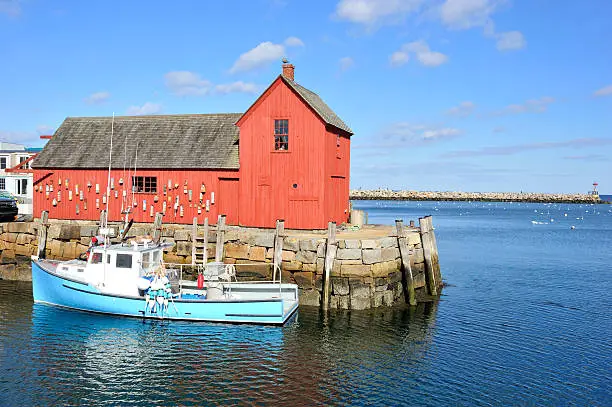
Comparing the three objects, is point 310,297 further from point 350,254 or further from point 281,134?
point 281,134

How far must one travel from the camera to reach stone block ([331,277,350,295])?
75.7 ft

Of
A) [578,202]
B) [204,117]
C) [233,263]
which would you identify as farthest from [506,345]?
[578,202]

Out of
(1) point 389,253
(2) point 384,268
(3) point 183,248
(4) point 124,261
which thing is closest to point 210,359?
(4) point 124,261

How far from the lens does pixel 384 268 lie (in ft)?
77.0

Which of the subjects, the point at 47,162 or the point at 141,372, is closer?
the point at 141,372

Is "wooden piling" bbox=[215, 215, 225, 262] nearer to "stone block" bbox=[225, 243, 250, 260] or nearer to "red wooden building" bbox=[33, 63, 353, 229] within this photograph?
"stone block" bbox=[225, 243, 250, 260]

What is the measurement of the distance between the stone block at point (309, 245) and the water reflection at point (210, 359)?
Result: 272 centimetres

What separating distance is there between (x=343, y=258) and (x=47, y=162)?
1959 cm

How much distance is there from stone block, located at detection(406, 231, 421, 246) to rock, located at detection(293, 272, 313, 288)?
486cm

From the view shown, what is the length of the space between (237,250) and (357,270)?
19.8 ft

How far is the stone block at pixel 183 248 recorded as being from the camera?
26.5m

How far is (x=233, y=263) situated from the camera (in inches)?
997

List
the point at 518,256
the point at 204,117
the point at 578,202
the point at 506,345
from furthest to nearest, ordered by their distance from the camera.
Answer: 1. the point at 578,202
2. the point at 518,256
3. the point at 204,117
4. the point at 506,345

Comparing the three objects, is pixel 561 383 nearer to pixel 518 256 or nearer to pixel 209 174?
pixel 209 174
